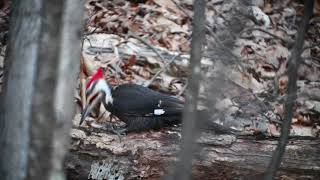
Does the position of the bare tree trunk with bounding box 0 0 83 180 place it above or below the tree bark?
above

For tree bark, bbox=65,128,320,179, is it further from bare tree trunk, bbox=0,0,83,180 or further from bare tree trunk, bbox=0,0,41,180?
bare tree trunk, bbox=0,0,83,180

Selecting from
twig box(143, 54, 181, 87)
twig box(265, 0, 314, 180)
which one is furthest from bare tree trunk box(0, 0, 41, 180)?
twig box(143, 54, 181, 87)

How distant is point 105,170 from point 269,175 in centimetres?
172

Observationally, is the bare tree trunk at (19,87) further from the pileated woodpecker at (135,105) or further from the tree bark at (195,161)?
the pileated woodpecker at (135,105)

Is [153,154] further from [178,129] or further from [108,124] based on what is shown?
[108,124]

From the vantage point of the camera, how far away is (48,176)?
1.70 metres

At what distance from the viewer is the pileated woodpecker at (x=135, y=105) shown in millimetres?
4492

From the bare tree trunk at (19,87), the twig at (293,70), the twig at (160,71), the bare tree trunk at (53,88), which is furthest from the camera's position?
the twig at (160,71)

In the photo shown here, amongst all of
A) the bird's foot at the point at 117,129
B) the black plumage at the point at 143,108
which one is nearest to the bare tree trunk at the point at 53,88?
the bird's foot at the point at 117,129

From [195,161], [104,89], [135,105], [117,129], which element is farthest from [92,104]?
[195,161]

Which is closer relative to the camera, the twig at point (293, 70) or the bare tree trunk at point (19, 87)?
the twig at point (293, 70)

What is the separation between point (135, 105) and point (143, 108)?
0.06m

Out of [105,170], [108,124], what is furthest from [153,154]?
[108,124]

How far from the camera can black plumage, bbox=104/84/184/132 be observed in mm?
4484
